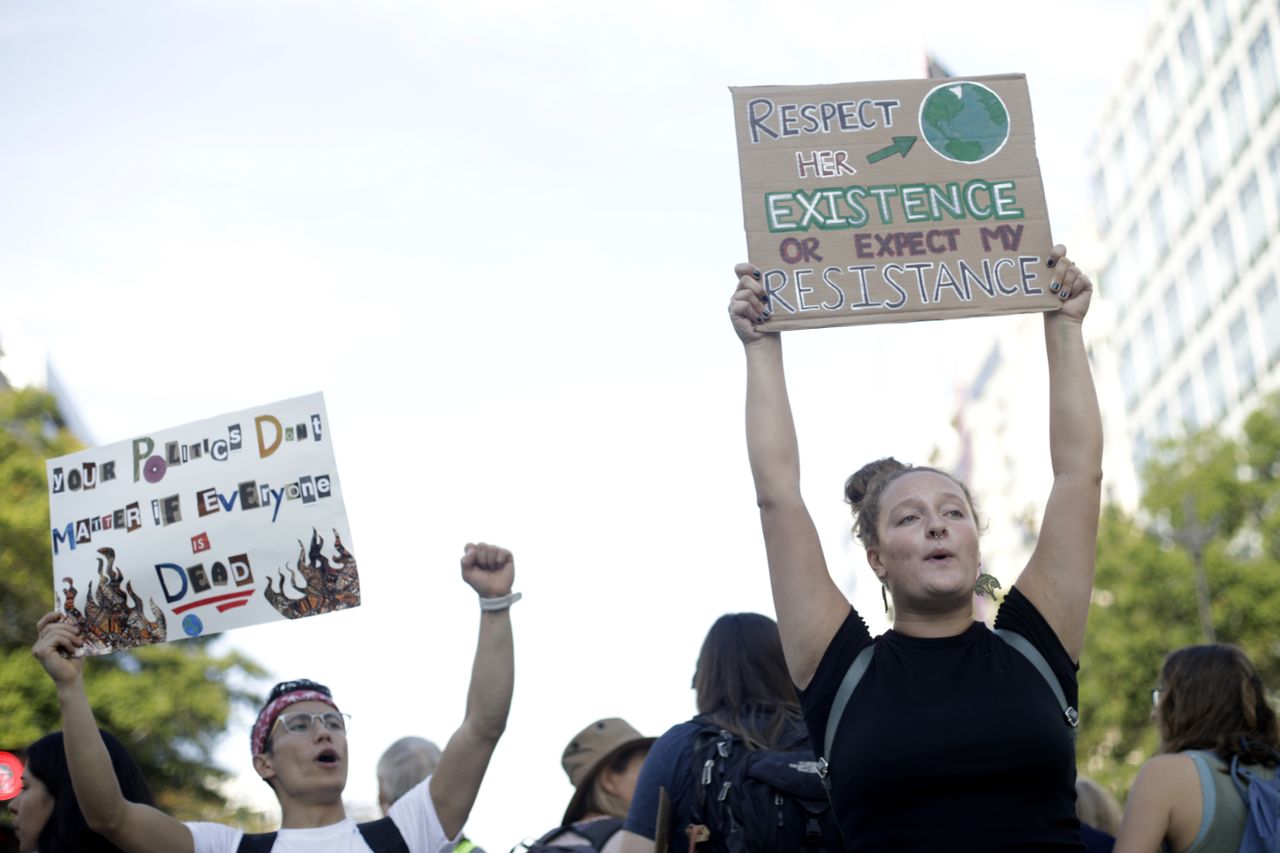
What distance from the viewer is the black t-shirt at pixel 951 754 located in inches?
135

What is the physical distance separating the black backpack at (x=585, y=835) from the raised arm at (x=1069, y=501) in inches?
79.5

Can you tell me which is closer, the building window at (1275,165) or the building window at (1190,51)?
the building window at (1275,165)

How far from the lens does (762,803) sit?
4402 millimetres

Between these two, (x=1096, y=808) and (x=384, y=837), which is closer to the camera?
(x=384, y=837)

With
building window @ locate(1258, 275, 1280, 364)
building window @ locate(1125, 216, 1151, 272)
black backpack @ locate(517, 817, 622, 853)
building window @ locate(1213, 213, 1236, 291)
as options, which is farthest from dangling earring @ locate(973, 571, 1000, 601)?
building window @ locate(1125, 216, 1151, 272)

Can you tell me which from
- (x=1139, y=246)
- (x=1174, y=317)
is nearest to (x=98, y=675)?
(x=1174, y=317)

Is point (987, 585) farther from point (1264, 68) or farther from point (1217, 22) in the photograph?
point (1217, 22)

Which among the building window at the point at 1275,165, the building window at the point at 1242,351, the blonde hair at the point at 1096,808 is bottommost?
the blonde hair at the point at 1096,808

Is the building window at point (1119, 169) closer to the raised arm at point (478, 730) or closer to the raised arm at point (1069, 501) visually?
the raised arm at point (478, 730)

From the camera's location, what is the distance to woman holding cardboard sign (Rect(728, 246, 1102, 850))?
11.3 ft

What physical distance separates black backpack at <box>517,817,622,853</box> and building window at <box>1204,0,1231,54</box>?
4658cm

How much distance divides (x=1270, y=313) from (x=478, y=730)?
4337 cm

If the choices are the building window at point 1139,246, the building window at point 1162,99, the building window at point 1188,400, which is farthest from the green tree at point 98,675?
the building window at point 1139,246

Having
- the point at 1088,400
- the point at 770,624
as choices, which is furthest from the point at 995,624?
the point at 770,624
